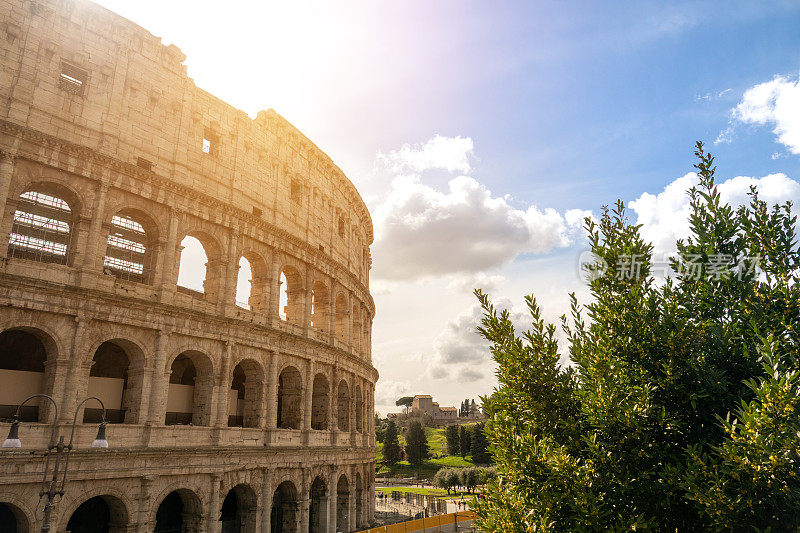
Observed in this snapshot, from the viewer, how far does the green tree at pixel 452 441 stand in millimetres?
103438

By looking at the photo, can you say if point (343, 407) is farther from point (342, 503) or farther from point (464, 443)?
point (464, 443)

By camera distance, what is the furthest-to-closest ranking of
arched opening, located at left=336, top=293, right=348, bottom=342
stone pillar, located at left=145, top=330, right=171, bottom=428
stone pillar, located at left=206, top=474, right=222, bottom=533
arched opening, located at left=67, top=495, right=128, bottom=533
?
1. arched opening, located at left=336, top=293, right=348, bottom=342
2. stone pillar, located at left=206, top=474, right=222, bottom=533
3. arched opening, located at left=67, top=495, right=128, bottom=533
4. stone pillar, located at left=145, top=330, right=171, bottom=428

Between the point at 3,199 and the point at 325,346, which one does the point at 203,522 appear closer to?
the point at 325,346

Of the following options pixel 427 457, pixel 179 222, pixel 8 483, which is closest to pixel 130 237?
pixel 179 222

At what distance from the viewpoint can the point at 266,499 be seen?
23625 mm

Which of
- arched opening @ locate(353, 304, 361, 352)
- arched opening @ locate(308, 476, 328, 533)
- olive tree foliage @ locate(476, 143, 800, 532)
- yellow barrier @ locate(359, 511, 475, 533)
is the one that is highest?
arched opening @ locate(353, 304, 361, 352)

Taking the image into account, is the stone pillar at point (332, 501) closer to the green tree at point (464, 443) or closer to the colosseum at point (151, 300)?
the colosseum at point (151, 300)

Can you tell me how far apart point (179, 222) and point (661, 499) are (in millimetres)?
21059

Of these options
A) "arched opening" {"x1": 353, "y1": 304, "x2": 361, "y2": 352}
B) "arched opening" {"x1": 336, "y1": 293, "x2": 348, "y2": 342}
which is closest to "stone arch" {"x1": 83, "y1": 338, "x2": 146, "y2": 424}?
"arched opening" {"x1": 336, "y1": 293, "x2": 348, "y2": 342}

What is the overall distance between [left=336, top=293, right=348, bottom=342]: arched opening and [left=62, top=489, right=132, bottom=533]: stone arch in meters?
15.2

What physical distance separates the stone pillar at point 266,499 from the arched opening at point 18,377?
9.55 meters

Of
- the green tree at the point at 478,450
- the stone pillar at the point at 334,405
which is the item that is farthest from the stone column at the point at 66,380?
the green tree at the point at 478,450

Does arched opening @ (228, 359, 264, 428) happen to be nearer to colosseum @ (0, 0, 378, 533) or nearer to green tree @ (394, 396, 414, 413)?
colosseum @ (0, 0, 378, 533)

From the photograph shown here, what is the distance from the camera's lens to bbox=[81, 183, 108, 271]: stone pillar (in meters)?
19.6
